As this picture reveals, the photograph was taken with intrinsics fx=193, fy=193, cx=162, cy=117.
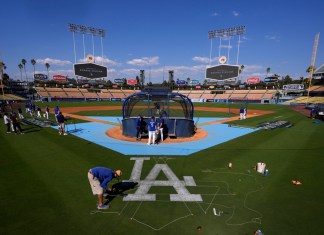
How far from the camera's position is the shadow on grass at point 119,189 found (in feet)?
23.7

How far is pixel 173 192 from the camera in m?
7.60

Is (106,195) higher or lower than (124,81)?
lower

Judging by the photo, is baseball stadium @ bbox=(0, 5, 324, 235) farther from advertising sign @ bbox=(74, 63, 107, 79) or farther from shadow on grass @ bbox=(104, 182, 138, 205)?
advertising sign @ bbox=(74, 63, 107, 79)

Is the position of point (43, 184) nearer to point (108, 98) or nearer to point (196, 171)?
point (196, 171)

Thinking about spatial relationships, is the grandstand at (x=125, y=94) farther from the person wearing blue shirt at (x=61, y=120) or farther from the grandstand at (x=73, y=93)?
the person wearing blue shirt at (x=61, y=120)

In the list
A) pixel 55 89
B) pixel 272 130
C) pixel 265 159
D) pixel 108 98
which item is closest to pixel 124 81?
pixel 108 98

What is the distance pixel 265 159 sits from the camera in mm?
11297

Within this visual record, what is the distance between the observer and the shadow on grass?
7227 mm

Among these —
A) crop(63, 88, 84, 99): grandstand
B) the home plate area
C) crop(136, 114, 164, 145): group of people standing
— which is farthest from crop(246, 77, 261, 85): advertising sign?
the home plate area

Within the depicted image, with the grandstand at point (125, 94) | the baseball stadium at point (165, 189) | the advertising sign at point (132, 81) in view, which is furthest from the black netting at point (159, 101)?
the advertising sign at point (132, 81)

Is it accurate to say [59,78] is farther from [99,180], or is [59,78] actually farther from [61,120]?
[99,180]

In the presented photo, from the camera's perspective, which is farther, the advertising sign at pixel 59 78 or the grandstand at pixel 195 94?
the grandstand at pixel 195 94

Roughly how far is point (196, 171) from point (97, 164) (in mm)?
5183

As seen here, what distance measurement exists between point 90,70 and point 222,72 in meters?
54.3
